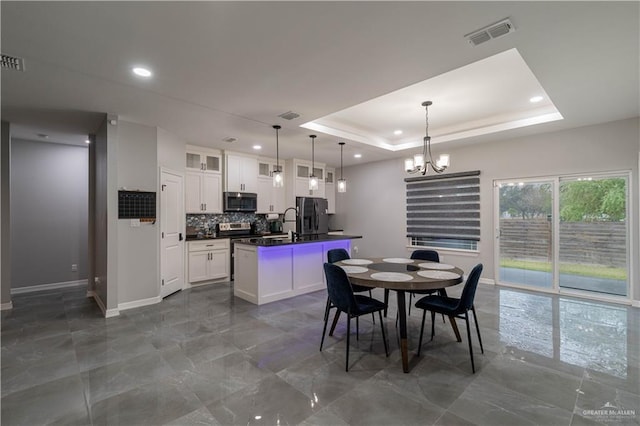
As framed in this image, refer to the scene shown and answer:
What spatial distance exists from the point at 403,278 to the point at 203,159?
14.7ft

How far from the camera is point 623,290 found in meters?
4.15

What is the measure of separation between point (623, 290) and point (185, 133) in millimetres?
7049

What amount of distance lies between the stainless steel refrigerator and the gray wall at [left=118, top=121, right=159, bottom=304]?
2563 mm

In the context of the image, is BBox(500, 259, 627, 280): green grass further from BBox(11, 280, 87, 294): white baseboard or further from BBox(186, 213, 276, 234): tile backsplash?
BBox(11, 280, 87, 294): white baseboard

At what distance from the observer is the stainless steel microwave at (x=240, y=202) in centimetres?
575

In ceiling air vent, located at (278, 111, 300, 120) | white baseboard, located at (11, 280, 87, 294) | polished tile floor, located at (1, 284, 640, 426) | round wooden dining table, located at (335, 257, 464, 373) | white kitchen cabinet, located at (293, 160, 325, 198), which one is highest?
ceiling air vent, located at (278, 111, 300, 120)

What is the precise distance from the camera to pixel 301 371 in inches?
95.0

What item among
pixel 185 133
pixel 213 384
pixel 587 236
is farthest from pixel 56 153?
pixel 587 236

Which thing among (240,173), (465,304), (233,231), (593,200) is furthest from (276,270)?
(593,200)

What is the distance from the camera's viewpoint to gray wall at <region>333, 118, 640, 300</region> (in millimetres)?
4082

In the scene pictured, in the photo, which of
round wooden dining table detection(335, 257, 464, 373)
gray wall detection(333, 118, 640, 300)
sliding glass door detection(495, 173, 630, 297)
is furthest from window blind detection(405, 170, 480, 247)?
round wooden dining table detection(335, 257, 464, 373)

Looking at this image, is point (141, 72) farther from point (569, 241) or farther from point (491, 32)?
point (569, 241)

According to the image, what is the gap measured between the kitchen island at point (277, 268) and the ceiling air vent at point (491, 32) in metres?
3.14

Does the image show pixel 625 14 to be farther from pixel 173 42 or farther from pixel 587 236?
pixel 587 236
